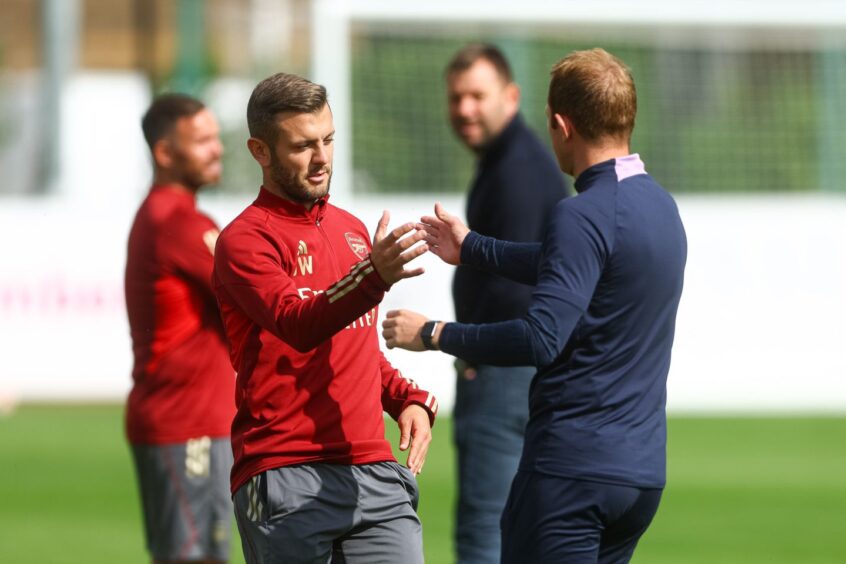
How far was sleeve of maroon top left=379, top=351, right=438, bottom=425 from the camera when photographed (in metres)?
4.38

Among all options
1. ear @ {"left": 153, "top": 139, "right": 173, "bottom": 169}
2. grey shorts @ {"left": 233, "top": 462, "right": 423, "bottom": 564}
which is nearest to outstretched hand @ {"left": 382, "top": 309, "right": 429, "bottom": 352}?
grey shorts @ {"left": 233, "top": 462, "right": 423, "bottom": 564}

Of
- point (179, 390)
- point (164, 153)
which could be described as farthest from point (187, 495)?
point (164, 153)

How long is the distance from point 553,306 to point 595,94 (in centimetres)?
67

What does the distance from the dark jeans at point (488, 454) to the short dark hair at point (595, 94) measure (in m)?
1.96

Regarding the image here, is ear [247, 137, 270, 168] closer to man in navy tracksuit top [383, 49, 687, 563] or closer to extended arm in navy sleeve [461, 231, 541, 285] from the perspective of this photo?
man in navy tracksuit top [383, 49, 687, 563]

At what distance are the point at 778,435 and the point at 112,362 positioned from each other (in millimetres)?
6495

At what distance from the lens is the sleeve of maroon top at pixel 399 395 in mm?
4379

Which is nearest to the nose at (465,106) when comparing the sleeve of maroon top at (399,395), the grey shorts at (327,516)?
the sleeve of maroon top at (399,395)

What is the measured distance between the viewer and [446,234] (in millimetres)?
4547

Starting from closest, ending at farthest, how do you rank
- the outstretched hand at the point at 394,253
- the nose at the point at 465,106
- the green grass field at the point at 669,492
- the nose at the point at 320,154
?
the outstretched hand at the point at 394,253
the nose at the point at 320,154
the nose at the point at 465,106
the green grass field at the point at 669,492

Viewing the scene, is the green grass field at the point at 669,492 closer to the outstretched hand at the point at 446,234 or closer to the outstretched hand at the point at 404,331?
the outstretched hand at the point at 446,234

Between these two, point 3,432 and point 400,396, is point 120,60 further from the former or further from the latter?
point 400,396

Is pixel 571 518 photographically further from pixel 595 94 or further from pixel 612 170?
pixel 595 94

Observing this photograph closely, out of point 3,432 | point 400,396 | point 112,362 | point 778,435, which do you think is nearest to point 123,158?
point 112,362
